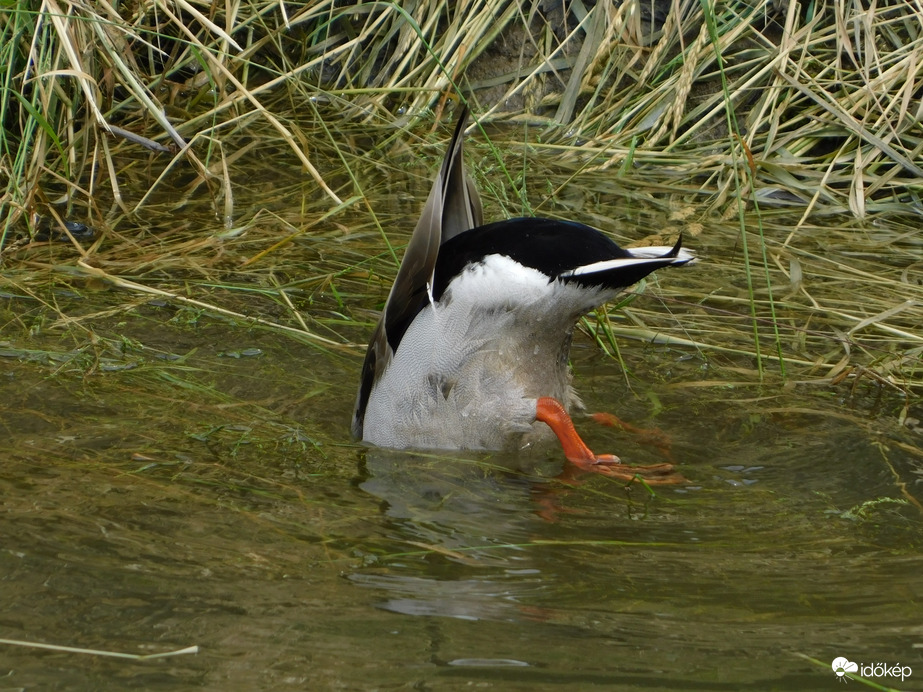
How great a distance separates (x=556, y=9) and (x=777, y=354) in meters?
2.53

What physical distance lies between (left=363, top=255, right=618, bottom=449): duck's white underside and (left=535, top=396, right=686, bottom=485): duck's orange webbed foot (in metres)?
0.05

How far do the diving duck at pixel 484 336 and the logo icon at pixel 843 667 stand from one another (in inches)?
37.5

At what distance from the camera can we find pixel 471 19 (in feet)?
17.2

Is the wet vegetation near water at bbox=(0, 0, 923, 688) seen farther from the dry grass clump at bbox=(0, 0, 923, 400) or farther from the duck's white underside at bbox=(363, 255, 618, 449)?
the duck's white underside at bbox=(363, 255, 618, 449)

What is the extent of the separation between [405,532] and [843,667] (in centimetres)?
93

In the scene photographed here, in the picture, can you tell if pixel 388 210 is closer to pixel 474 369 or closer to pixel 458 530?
pixel 474 369

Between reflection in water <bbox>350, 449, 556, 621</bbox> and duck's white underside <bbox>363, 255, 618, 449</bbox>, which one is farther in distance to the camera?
duck's white underside <bbox>363, 255, 618, 449</bbox>

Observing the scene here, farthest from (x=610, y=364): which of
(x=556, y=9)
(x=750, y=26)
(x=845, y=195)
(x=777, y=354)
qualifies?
(x=556, y=9)

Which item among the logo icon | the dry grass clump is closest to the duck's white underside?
the dry grass clump

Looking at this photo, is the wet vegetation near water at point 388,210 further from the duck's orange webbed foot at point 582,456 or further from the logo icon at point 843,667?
the logo icon at point 843,667

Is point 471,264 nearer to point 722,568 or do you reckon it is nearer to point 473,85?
point 722,568

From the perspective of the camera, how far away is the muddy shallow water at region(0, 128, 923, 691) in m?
1.83

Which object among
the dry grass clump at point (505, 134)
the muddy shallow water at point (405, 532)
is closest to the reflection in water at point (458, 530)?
the muddy shallow water at point (405, 532)

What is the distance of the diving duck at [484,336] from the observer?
8.67ft
